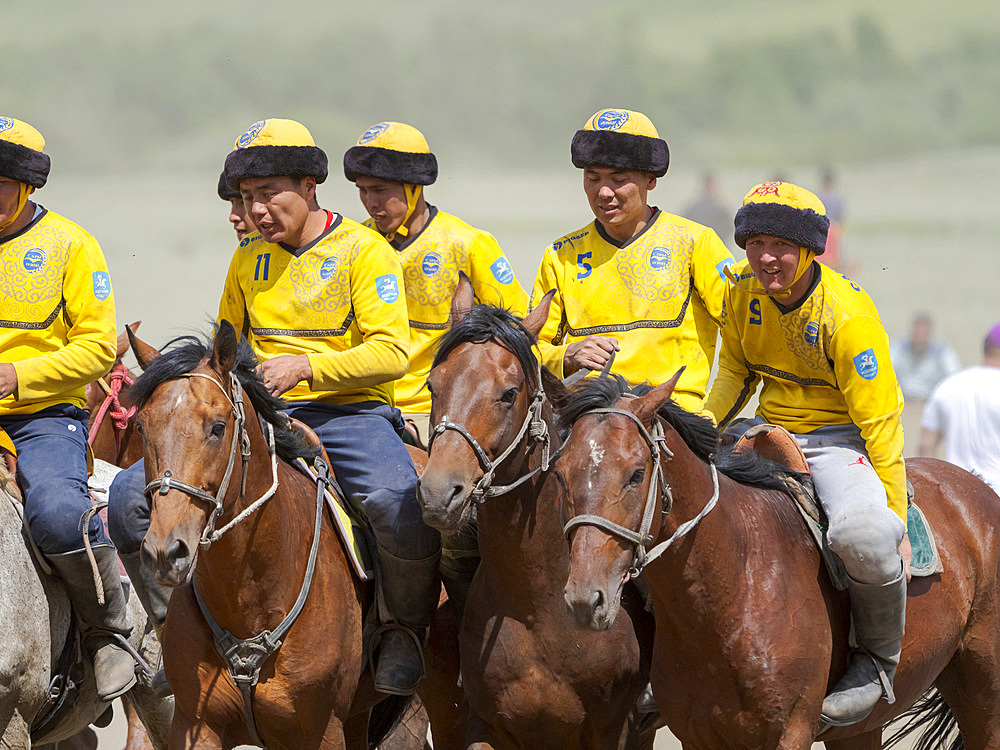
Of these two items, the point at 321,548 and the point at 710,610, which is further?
the point at 321,548

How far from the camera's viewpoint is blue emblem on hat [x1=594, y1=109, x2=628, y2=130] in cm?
582

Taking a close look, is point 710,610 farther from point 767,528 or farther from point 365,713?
point 365,713

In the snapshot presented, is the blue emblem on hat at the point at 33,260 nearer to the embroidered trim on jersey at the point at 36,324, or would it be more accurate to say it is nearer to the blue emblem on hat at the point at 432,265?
the embroidered trim on jersey at the point at 36,324

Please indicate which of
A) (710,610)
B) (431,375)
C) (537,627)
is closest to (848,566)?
(710,610)

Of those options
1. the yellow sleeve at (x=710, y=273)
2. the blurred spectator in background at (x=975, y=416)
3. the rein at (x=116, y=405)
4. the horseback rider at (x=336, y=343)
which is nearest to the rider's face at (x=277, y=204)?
the horseback rider at (x=336, y=343)

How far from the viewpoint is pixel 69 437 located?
573 cm

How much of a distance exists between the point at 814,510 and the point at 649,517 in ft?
3.88

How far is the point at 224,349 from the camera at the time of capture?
4.52 metres

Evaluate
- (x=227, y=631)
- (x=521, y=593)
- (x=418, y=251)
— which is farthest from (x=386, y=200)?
(x=227, y=631)

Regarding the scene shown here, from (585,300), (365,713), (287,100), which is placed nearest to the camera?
(365,713)

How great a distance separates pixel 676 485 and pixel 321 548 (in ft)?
4.77

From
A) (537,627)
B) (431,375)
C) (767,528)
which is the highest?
(431,375)

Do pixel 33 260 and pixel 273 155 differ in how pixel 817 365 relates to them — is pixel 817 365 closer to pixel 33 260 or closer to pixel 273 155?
pixel 273 155

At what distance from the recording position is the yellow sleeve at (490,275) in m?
6.54
